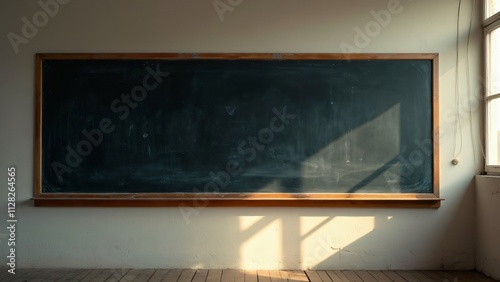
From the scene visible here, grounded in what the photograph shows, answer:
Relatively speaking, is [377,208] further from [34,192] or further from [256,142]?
[34,192]

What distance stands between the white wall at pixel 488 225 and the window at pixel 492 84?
18cm

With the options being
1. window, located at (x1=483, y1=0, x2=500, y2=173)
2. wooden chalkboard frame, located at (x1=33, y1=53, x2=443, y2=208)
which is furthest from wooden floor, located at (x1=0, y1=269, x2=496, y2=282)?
window, located at (x1=483, y1=0, x2=500, y2=173)

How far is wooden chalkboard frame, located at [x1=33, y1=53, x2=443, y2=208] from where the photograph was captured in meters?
5.47

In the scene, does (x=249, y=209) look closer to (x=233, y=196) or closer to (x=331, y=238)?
(x=233, y=196)

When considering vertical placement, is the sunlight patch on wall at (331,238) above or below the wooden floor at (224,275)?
above

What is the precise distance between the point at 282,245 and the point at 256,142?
0.99 m

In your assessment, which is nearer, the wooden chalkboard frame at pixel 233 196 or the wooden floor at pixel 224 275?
the wooden floor at pixel 224 275

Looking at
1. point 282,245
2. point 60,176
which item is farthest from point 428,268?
point 60,176

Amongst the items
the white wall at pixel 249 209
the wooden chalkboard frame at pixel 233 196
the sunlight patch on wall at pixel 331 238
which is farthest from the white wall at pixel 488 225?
the sunlight patch on wall at pixel 331 238

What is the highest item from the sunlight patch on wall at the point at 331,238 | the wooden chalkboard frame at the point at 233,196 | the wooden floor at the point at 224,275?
the wooden chalkboard frame at the point at 233,196

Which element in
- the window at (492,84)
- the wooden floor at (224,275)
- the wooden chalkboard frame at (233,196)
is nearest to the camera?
the wooden floor at (224,275)

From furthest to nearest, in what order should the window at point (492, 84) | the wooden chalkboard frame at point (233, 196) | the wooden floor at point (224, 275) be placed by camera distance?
the wooden chalkboard frame at point (233, 196), the window at point (492, 84), the wooden floor at point (224, 275)

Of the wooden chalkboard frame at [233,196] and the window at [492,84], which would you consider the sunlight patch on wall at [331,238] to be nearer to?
the wooden chalkboard frame at [233,196]

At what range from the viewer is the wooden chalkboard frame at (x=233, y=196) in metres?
5.47
